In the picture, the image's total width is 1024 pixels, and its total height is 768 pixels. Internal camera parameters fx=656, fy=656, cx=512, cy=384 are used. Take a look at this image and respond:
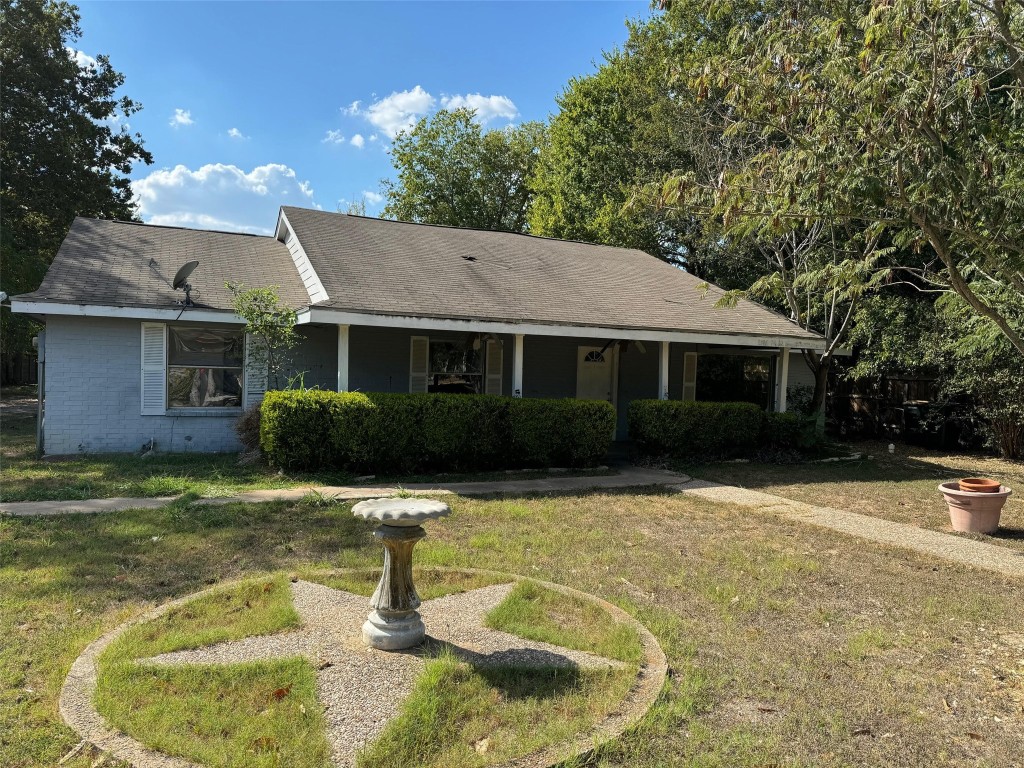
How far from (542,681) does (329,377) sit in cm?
950

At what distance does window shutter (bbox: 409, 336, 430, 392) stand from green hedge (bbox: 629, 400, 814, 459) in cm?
404

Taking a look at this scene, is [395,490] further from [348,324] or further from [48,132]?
[48,132]

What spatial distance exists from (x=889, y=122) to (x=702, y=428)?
6466mm

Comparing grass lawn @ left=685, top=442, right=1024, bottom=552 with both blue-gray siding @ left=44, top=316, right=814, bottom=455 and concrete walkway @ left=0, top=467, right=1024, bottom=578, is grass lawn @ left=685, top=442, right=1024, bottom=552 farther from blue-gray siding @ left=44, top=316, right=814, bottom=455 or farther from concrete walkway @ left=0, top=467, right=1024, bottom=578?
blue-gray siding @ left=44, top=316, right=814, bottom=455

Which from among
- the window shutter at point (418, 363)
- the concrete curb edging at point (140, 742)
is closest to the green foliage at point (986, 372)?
the window shutter at point (418, 363)

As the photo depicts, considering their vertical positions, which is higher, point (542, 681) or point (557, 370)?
point (557, 370)

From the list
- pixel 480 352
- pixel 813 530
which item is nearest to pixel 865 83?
pixel 813 530

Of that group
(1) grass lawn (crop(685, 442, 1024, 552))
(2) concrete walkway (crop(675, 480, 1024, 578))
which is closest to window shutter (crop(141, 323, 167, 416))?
(2) concrete walkway (crop(675, 480, 1024, 578))

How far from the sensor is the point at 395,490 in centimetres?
857

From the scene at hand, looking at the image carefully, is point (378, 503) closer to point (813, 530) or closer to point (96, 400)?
point (813, 530)

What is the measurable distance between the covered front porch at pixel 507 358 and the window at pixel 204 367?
0.91 m

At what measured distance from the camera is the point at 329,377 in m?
12.2

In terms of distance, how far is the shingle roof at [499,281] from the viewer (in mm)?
10812

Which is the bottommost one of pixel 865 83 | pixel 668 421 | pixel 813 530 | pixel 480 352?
pixel 813 530
